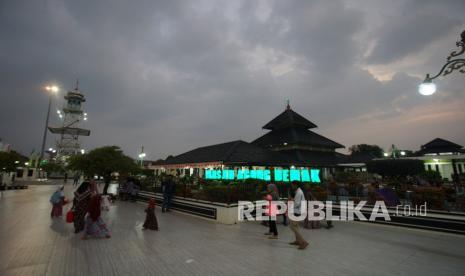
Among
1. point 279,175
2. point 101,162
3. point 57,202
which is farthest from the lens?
point 279,175

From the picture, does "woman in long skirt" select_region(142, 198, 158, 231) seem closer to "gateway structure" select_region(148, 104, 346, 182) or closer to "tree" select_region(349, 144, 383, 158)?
"gateway structure" select_region(148, 104, 346, 182)

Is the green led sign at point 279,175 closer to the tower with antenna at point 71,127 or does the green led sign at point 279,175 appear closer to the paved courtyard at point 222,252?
the paved courtyard at point 222,252

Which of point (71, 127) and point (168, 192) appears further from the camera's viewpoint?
point (71, 127)

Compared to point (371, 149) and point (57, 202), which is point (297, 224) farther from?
point (371, 149)

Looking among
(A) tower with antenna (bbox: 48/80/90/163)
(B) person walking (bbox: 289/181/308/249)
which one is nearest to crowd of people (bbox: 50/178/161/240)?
(B) person walking (bbox: 289/181/308/249)

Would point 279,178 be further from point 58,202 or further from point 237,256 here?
point 58,202

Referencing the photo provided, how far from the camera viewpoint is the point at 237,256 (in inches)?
215

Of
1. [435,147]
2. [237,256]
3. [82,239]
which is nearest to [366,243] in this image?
[237,256]

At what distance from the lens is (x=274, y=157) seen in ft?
74.8

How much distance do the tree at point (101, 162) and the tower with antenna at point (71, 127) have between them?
215 ft

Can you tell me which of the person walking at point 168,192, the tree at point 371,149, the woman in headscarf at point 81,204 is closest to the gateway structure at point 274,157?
the person walking at point 168,192

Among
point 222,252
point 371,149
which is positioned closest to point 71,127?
point 222,252

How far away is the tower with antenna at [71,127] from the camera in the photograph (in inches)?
2822

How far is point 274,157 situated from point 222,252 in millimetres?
17737
